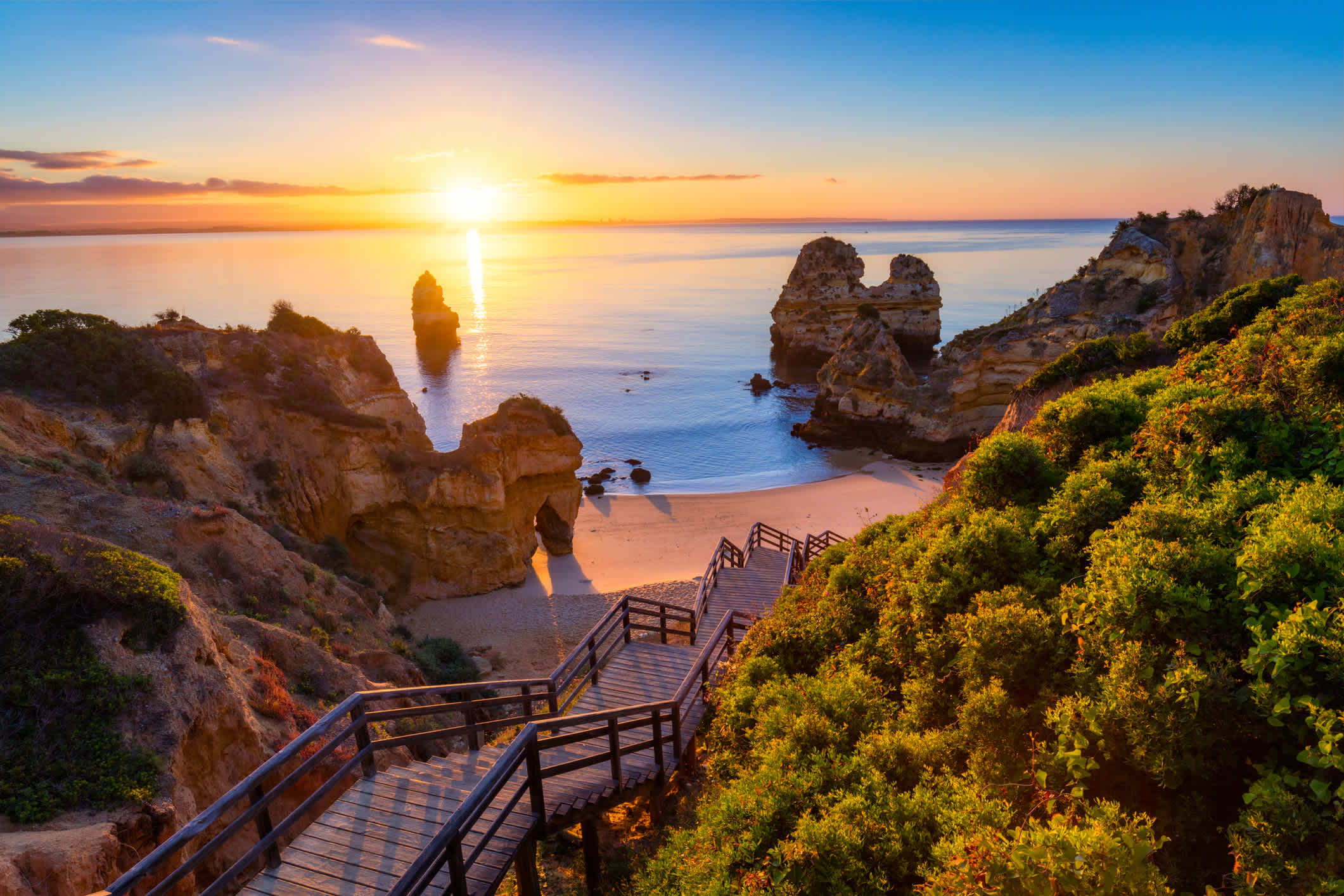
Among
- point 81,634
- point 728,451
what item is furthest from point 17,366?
point 728,451

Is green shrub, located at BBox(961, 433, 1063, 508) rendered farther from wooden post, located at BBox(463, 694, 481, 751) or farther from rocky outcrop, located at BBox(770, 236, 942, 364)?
rocky outcrop, located at BBox(770, 236, 942, 364)

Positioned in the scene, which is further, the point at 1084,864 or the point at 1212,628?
the point at 1212,628

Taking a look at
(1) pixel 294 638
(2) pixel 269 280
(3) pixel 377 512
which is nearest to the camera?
(1) pixel 294 638

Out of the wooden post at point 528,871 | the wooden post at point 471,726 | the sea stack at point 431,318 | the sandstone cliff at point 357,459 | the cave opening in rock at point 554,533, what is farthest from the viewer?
the sea stack at point 431,318

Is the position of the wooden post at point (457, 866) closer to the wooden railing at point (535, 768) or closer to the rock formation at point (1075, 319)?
the wooden railing at point (535, 768)

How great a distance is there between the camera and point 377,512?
23109mm

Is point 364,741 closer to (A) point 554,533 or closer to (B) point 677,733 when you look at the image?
(B) point 677,733

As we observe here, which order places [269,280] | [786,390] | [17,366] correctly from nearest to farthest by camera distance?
[17,366] < [786,390] < [269,280]

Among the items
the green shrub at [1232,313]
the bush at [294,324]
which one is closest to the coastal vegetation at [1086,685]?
the green shrub at [1232,313]

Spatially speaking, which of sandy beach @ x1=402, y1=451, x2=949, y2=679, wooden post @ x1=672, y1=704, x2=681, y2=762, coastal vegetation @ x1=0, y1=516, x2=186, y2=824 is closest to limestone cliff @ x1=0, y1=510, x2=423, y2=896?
coastal vegetation @ x1=0, y1=516, x2=186, y2=824

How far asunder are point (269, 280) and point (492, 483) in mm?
148092

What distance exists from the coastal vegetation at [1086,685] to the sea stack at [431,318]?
88.5m

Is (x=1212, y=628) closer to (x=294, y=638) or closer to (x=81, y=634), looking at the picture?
(x=81, y=634)

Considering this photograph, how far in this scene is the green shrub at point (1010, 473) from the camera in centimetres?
863
